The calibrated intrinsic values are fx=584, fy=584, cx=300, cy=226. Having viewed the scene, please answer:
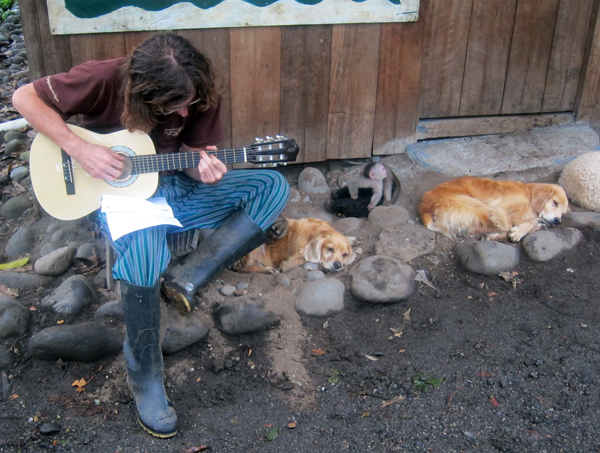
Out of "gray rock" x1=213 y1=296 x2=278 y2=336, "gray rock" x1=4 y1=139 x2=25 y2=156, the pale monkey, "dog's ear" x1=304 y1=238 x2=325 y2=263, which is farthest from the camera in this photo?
"gray rock" x1=4 y1=139 x2=25 y2=156

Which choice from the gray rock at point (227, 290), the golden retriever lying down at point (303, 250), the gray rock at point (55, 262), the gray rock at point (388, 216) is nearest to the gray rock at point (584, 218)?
the gray rock at point (388, 216)

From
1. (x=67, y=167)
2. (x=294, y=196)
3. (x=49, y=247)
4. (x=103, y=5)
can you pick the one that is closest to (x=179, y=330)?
(x=67, y=167)

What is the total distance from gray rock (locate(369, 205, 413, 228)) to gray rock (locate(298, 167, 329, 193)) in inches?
22.4

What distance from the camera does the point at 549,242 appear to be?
404cm

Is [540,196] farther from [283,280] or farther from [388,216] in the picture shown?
[283,280]

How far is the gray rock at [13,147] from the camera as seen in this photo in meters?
5.36

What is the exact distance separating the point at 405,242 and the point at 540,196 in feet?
3.85

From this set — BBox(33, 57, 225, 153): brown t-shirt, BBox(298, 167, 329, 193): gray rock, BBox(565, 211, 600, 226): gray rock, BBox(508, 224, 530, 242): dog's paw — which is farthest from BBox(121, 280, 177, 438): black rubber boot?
BBox(565, 211, 600, 226): gray rock

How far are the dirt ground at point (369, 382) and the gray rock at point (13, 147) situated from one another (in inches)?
90.3

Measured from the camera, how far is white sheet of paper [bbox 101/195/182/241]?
8.98 ft

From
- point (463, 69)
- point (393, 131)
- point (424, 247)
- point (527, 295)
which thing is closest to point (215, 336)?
point (424, 247)

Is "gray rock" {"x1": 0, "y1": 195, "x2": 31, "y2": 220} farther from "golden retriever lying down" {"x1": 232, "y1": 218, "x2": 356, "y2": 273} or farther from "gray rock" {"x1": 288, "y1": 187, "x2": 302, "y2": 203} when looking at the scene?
"gray rock" {"x1": 288, "y1": 187, "x2": 302, "y2": 203}

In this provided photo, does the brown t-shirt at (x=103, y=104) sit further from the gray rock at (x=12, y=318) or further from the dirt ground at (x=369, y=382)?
the gray rock at (x=12, y=318)

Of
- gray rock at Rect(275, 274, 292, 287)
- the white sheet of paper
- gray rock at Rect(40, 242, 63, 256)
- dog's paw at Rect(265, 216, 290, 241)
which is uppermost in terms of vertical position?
the white sheet of paper
